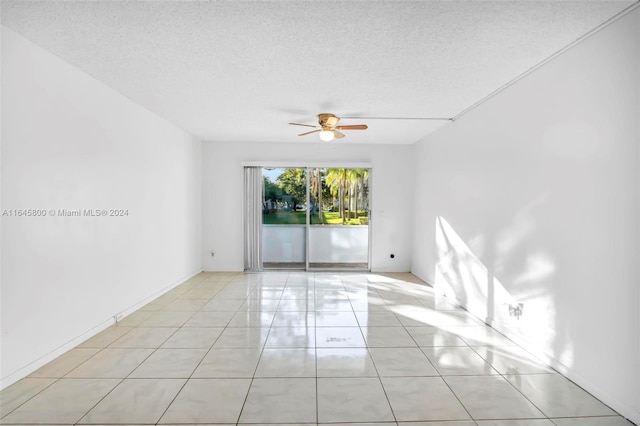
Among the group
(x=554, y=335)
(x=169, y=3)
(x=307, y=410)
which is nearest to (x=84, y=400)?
(x=307, y=410)

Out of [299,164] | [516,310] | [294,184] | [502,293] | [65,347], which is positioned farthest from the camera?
[294,184]

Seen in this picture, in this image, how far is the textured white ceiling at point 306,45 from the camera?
1948 millimetres

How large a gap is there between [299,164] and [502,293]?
3.87 m

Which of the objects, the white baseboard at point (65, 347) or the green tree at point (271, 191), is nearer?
the white baseboard at point (65, 347)

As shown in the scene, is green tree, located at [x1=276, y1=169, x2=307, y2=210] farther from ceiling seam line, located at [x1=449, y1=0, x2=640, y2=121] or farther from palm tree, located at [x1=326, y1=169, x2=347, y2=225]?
ceiling seam line, located at [x1=449, y1=0, x2=640, y2=121]

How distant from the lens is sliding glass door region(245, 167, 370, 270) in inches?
236

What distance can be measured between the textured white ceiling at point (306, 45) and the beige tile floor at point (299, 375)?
242 centimetres

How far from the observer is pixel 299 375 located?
7.79 ft

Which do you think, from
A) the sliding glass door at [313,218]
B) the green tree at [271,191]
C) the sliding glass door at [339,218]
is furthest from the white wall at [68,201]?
the sliding glass door at [339,218]

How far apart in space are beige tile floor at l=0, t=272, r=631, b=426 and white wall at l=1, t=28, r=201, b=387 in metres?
0.31

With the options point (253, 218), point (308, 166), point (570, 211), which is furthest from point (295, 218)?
point (570, 211)

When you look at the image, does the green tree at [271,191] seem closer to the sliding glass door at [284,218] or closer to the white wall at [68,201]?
the sliding glass door at [284,218]

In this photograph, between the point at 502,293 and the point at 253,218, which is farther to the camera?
the point at 253,218

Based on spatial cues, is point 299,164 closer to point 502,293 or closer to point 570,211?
point 502,293
